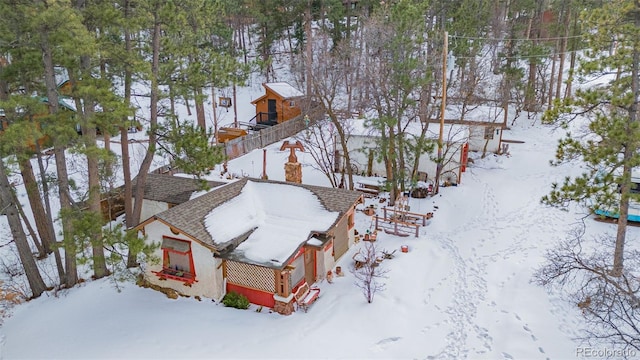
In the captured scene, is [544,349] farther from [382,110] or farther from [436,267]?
[382,110]

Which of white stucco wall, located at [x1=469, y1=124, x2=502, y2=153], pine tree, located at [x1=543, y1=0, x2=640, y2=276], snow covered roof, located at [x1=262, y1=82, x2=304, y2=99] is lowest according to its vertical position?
white stucco wall, located at [x1=469, y1=124, x2=502, y2=153]

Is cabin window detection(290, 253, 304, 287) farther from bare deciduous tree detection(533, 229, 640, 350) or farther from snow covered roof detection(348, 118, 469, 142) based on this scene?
snow covered roof detection(348, 118, 469, 142)

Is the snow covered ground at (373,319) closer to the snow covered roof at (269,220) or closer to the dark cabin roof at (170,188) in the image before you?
the snow covered roof at (269,220)

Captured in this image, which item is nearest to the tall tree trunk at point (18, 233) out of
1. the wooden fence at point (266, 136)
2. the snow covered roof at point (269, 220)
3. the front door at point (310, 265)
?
the snow covered roof at point (269, 220)

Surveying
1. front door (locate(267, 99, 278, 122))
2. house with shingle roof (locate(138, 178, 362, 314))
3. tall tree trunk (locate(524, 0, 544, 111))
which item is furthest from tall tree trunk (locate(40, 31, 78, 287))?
tall tree trunk (locate(524, 0, 544, 111))

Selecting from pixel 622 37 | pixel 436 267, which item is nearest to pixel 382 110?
pixel 436 267
